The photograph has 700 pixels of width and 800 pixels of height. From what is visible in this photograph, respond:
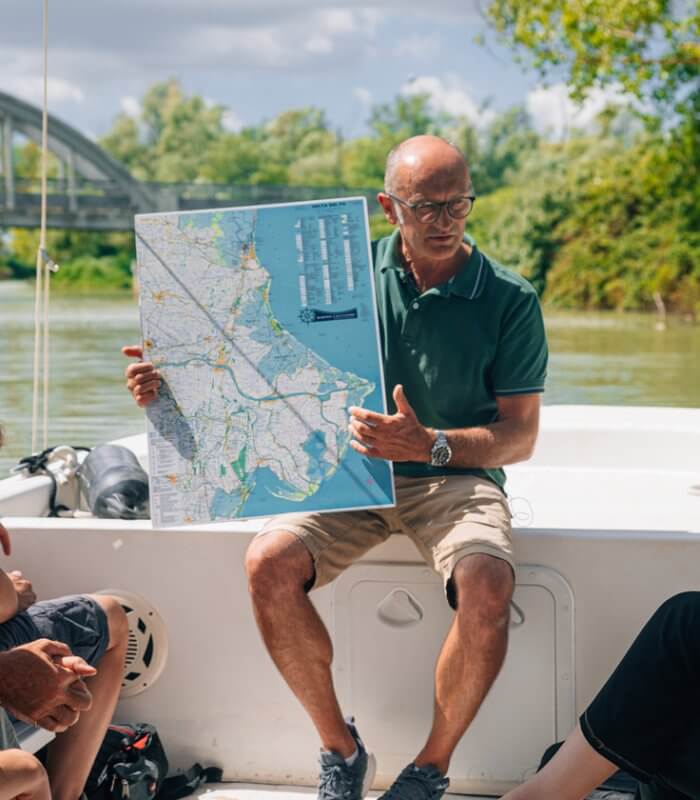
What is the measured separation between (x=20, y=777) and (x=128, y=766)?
662 mm

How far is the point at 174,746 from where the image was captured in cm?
254

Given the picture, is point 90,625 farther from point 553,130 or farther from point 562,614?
point 553,130

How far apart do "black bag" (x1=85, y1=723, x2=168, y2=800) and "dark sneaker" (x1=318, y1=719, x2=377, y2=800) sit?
0.33 metres

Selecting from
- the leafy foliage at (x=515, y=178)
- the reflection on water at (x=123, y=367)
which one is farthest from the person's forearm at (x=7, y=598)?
the leafy foliage at (x=515, y=178)

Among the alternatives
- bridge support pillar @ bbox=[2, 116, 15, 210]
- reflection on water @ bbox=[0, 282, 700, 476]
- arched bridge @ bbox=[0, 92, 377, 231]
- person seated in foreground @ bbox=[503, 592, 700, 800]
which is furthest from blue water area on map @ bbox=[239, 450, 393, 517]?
bridge support pillar @ bbox=[2, 116, 15, 210]

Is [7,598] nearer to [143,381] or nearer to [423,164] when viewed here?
[143,381]

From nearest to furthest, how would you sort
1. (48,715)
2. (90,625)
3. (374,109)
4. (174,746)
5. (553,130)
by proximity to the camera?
(48,715) → (90,625) → (174,746) → (553,130) → (374,109)

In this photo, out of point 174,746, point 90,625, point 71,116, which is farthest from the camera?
point 71,116

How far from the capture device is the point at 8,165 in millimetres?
26922

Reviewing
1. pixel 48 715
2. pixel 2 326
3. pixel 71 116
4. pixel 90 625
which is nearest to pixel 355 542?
pixel 90 625

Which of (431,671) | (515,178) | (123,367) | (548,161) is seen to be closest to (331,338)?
(431,671)

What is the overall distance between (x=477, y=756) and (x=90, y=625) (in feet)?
2.64

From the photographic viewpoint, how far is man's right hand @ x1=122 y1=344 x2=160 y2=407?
93.7 inches

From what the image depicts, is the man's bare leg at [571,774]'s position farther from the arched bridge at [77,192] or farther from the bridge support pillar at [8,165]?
the bridge support pillar at [8,165]
